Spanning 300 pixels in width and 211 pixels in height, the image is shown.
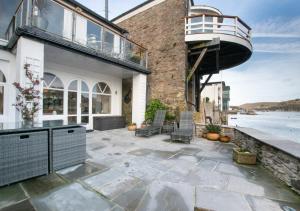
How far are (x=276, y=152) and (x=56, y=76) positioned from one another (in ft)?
26.8

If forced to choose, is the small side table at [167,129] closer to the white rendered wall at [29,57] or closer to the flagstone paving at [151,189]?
the flagstone paving at [151,189]

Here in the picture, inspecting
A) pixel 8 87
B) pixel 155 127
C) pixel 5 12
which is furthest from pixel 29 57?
pixel 155 127

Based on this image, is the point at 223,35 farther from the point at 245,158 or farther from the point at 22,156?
the point at 22,156

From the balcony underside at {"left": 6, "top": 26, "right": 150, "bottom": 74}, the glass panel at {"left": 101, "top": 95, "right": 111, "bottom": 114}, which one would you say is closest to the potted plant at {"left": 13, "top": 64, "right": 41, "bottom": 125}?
the balcony underside at {"left": 6, "top": 26, "right": 150, "bottom": 74}

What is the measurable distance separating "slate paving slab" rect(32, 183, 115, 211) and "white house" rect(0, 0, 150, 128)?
135 inches

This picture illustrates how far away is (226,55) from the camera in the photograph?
982cm

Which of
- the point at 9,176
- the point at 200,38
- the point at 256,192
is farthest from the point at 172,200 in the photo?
the point at 200,38

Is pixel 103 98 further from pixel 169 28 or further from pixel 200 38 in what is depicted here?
pixel 200 38

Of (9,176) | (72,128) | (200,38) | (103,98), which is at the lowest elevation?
(9,176)

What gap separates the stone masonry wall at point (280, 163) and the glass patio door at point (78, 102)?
702 centimetres

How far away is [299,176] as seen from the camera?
2.55 metres

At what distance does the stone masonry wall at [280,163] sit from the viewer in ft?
8.63

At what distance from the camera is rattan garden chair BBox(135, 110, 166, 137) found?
23.1 feet

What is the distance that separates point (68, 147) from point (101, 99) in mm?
6208
